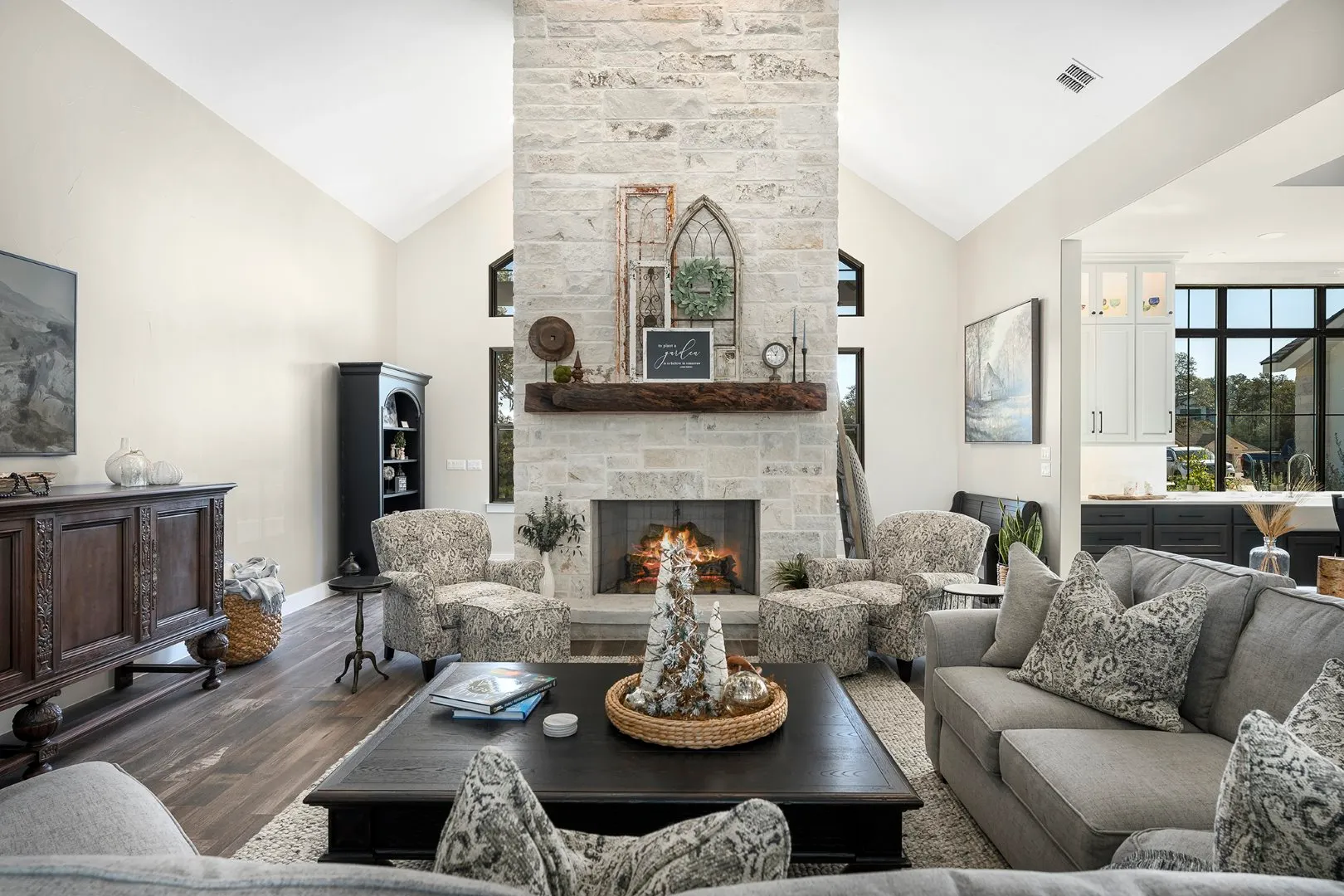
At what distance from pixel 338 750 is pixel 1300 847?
123 inches

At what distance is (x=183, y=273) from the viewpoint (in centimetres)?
448

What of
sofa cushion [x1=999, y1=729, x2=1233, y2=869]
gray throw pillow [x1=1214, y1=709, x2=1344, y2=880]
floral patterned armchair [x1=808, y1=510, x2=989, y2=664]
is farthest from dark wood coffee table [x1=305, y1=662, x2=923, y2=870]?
floral patterned armchair [x1=808, y1=510, x2=989, y2=664]

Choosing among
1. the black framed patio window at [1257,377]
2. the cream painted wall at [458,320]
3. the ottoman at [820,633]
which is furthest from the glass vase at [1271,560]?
the cream painted wall at [458,320]

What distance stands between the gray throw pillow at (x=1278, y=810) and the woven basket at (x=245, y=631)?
451cm

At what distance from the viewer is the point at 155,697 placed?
361 cm

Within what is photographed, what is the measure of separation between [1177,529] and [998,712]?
183 inches

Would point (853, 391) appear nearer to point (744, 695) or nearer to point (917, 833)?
point (917, 833)

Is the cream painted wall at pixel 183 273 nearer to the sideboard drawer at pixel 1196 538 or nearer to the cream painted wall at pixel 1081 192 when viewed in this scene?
the cream painted wall at pixel 1081 192

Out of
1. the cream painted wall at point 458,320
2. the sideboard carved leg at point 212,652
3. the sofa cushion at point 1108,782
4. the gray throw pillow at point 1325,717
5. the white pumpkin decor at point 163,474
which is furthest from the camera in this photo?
the cream painted wall at point 458,320

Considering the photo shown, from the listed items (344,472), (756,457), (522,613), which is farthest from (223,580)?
(756,457)

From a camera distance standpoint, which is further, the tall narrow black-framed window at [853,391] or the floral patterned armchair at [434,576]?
the tall narrow black-framed window at [853,391]

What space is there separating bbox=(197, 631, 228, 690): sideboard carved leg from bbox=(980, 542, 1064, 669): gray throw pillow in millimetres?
3639

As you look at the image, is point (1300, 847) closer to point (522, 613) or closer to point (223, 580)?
point (522, 613)

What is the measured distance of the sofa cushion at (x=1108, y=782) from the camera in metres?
1.66
